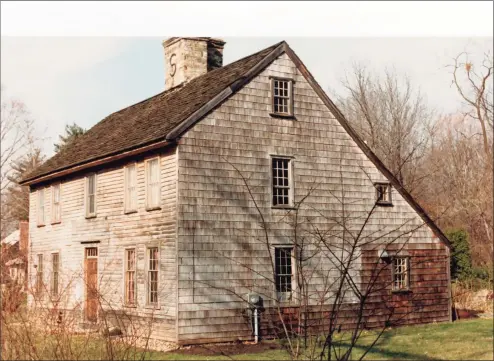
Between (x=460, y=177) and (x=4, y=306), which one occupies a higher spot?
(x=460, y=177)

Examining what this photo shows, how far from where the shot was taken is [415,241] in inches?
941

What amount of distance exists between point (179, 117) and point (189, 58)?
7.56 metres

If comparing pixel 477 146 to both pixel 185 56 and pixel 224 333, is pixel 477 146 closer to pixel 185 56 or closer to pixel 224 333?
pixel 185 56

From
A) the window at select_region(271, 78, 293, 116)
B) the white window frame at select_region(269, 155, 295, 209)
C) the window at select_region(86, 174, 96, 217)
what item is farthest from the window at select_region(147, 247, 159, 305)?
Result: the window at select_region(271, 78, 293, 116)

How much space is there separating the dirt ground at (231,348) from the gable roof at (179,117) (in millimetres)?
5618

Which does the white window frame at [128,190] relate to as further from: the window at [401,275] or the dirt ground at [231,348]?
the window at [401,275]

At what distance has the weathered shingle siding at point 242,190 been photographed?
18891mm

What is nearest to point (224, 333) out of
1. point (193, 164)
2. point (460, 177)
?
point (193, 164)

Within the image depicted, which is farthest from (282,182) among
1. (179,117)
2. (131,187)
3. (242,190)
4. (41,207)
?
(41,207)

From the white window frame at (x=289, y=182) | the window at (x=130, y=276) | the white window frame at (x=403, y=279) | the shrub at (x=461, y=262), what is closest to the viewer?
the white window frame at (x=289, y=182)

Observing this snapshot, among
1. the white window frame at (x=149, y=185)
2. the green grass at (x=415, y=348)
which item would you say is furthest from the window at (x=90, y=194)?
the green grass at (x=415, y=348)

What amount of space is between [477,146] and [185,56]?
109ft

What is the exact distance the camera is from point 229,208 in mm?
19797

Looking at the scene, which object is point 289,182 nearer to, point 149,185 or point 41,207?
point 149,185
